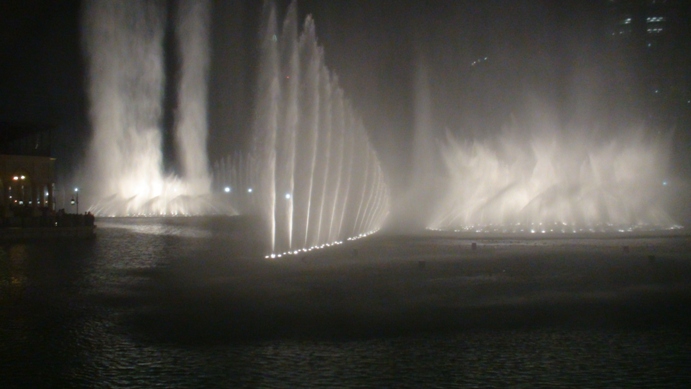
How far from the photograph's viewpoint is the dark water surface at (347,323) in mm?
8555

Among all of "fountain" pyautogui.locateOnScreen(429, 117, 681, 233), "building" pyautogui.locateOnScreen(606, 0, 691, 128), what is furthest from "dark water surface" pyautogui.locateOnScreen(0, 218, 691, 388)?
"building" pyautogui.locateOnScreen(606, 0, 691, 128)

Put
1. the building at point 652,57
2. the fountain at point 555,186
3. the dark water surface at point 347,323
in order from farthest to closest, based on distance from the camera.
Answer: the building at point 652,57 → the fountain at point 555,186 → the dark water surface at point 347,323

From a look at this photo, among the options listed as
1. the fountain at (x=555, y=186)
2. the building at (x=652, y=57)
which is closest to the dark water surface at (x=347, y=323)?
the fountain at (x=555, y=186)

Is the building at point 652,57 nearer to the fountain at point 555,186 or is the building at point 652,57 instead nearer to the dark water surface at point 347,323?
the fountain at point 555,186

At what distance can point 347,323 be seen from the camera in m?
11.8

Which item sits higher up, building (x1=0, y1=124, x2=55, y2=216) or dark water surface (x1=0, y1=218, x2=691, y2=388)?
building (x1=0, y1=124, x2=55, y2=216)

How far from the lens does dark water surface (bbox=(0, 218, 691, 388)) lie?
855 cm

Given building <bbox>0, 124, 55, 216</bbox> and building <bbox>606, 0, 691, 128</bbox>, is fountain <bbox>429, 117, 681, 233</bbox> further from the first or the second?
building <bbox>606, 0, 691, 128</bbox>

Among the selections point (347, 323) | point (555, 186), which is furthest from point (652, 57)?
point (347, 323)

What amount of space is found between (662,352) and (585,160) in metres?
42.1

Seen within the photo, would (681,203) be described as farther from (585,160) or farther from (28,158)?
(28,158)

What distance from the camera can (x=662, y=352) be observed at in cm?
955

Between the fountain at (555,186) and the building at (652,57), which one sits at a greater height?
the building at (652,57)

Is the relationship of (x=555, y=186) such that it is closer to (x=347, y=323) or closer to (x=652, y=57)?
(x=347, y=323)
